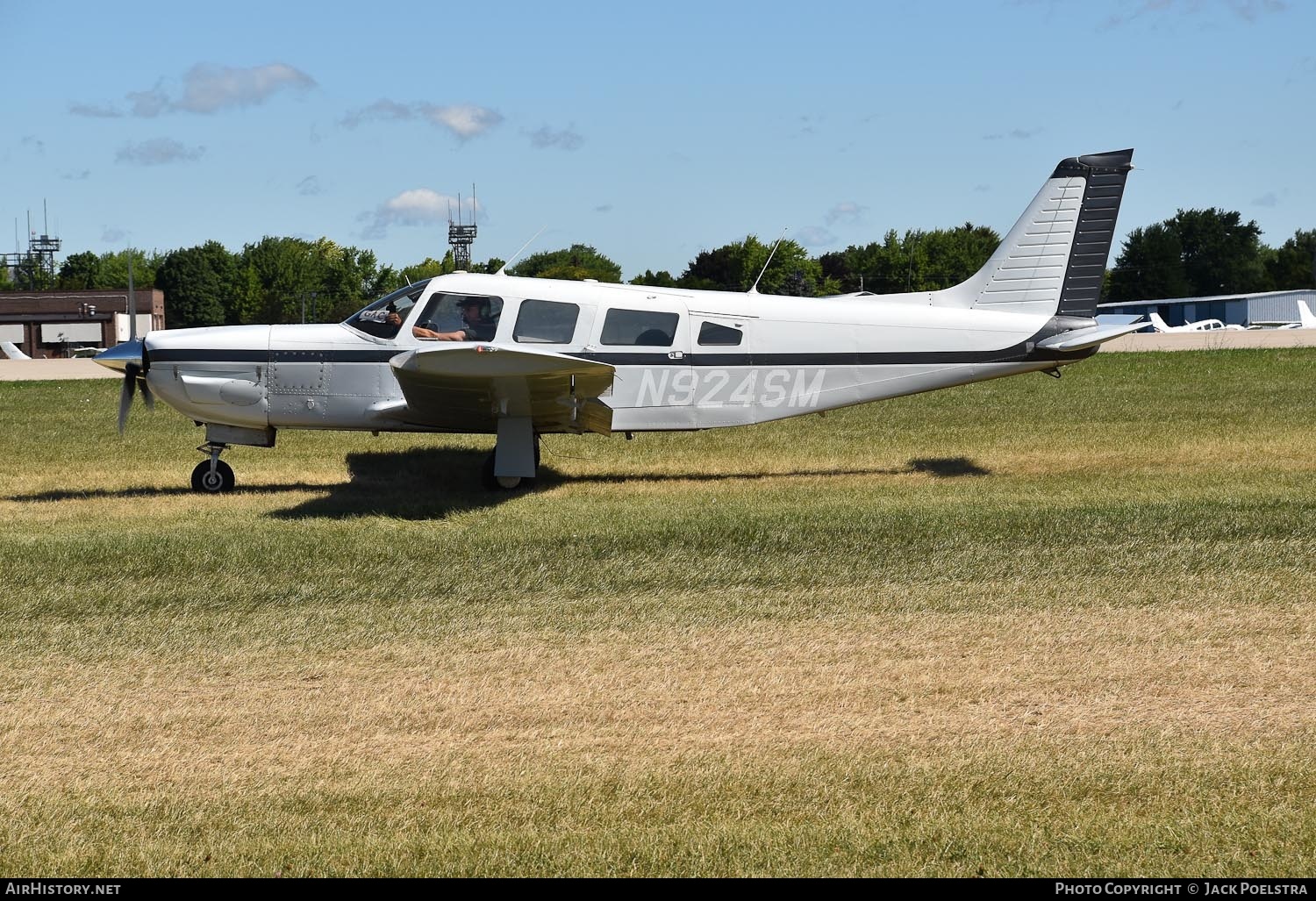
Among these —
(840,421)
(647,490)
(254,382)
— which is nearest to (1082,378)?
(840,421)

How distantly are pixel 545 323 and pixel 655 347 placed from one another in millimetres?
1134

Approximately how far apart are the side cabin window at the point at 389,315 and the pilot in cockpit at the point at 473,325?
51cm

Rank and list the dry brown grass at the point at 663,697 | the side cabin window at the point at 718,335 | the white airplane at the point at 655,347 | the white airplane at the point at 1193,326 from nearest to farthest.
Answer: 1. the dry brown grass at the point at 663,697
2. the white airplane at the point at 655,347
3. the side cabin window at the point at 718,335
4. the white airplane at the point at 1193,326

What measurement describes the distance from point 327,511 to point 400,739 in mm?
6008

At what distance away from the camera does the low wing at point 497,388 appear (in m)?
10.3

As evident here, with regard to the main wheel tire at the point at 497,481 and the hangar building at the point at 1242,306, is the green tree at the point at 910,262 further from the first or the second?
the main wheel tire at the point at 497,481

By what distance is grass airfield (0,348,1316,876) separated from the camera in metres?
4.49

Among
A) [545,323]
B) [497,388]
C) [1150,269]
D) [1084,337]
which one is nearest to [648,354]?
[545,323]

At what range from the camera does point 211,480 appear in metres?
12.9

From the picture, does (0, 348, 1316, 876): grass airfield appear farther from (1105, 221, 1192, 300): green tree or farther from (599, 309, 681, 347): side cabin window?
(1105, 221, 1192, 300): green tree

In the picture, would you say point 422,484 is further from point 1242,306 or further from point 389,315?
point 1242,306

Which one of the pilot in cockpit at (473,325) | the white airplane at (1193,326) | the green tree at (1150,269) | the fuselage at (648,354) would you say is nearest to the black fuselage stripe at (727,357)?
the fuselage at (648,354)

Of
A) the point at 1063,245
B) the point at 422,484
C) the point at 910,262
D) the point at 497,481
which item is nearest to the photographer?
the point at 497,481

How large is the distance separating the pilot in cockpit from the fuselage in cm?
5
